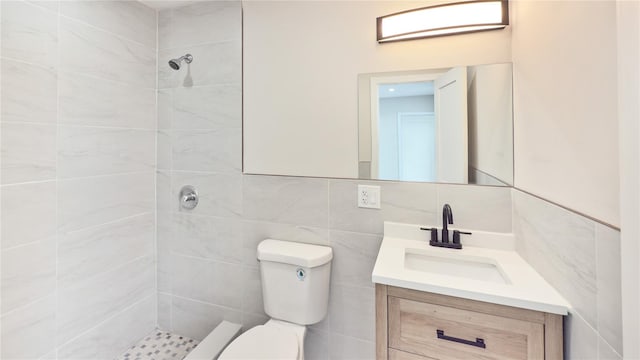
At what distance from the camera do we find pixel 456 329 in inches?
37.3

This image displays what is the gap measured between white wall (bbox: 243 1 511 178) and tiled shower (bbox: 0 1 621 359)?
0.34ft

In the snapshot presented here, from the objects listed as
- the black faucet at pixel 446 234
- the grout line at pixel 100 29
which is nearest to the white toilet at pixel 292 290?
the black faucet at pixel 446 234

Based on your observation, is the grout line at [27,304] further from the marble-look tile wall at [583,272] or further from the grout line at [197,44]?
the marble-look tile wall at [583,272]

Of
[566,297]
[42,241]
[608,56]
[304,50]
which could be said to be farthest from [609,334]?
[42,241]

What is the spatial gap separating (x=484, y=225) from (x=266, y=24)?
157cm

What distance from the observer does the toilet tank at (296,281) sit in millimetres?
1417

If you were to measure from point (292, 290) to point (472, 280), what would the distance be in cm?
83

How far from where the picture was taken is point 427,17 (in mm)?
1315

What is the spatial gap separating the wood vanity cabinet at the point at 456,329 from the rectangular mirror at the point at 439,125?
23.8 inches

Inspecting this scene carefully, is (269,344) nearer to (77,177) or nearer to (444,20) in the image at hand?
(77,177)

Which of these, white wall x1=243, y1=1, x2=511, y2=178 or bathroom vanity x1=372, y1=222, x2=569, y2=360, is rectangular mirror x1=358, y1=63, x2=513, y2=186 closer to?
white wall x1=243, y1=1, x2=511, y2=178

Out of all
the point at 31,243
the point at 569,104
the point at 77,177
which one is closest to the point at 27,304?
the point at 31,243

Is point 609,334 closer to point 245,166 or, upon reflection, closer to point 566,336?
point 566,336

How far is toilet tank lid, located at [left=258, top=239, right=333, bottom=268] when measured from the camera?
4.62 ft
